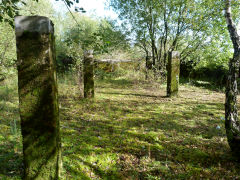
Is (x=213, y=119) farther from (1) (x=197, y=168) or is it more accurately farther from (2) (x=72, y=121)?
(2) (x=72, y=121)

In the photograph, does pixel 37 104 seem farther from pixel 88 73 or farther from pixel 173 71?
pixel 173 71

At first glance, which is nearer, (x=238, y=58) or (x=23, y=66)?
(x=23, y=66)

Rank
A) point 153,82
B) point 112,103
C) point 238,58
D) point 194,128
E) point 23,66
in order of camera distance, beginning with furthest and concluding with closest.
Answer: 1. point 153,82
2. point 112,103
3. point 194,128
4. point 238,58
5. point 23,66

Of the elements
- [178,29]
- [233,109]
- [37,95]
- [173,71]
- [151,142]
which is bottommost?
[151,142]

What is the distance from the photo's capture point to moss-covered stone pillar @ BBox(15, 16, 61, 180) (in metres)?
1.55

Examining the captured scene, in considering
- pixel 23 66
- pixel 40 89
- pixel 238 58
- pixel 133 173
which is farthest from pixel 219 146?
pixel 23 66

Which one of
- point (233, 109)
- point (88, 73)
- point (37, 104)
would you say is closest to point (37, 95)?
point (37, 104)

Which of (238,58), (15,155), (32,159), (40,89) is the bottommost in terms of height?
(15,155)

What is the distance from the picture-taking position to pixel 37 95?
5.36ft

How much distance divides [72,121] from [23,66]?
292cm

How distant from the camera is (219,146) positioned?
9.96ft

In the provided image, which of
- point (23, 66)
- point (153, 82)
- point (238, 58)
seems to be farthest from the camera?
point (153, 82)

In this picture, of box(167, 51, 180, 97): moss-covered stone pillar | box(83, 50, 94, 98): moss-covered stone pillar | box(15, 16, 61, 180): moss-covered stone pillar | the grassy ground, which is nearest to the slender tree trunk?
the grassy ground

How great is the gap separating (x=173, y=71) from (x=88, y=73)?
3.91m
